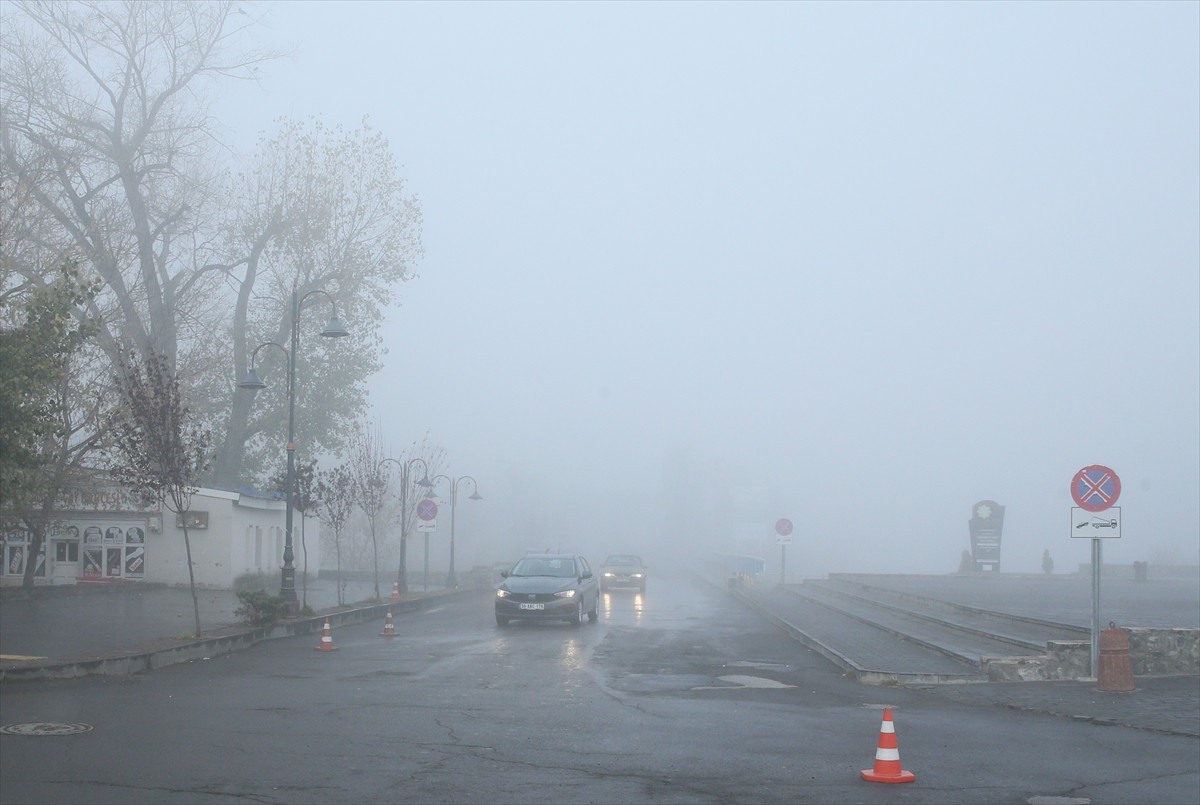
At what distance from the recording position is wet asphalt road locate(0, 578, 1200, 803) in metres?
8.20

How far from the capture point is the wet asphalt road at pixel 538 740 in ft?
26.9

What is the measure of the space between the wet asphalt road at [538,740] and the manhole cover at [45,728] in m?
0.16

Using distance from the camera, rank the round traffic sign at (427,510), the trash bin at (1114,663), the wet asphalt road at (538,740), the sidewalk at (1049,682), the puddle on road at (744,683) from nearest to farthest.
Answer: the wet asphalt road at (538,740) → the sidewalk at (1049,682) → the trash bin at (1114,663) → the puddle on road at (744,683) → the round traffic sign at (427,510)

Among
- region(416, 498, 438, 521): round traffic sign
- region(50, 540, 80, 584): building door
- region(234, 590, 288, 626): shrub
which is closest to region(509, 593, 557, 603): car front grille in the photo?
region(234, 590, 288, 626): shrub

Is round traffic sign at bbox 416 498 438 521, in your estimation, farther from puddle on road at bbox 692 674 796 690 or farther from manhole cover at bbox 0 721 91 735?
manhole cover at bbox 0 721 91 735

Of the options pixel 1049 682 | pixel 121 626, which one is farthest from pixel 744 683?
pixel 121 626

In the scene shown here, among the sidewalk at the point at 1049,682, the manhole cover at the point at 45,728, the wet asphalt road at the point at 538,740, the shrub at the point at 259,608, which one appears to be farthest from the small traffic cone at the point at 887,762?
the shrub at the point at 259,608

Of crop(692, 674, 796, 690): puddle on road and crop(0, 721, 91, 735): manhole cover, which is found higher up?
crop(0, 721, 91, 735): manhole cover

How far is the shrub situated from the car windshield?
6.33 metres

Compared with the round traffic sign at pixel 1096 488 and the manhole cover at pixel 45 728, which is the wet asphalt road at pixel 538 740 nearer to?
the manhole cover at pixel 45 728

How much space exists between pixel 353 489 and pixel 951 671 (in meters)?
18.2

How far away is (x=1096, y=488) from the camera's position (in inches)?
596

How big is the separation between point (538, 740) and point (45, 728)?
462 centimetres

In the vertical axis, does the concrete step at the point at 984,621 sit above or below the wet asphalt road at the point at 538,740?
below
